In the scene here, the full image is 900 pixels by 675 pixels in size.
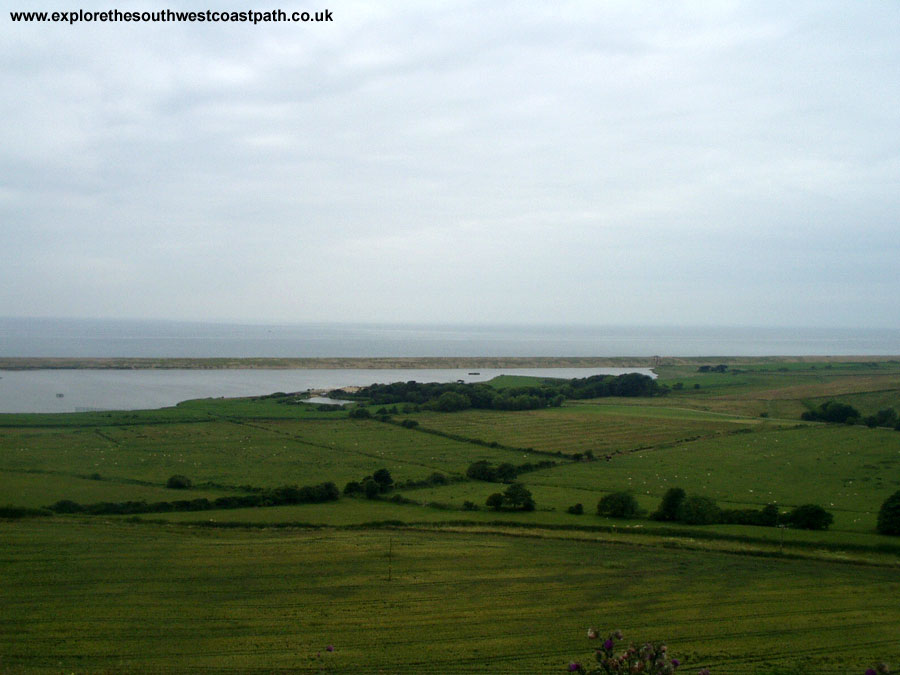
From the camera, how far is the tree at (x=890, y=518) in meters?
24.3

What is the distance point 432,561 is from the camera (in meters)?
21.8

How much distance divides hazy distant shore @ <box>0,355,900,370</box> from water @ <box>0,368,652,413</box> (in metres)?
2.98

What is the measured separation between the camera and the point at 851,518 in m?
26.7

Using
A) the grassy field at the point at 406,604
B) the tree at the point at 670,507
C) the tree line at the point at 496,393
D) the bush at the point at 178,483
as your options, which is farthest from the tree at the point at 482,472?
the tree line at the point at 496,393

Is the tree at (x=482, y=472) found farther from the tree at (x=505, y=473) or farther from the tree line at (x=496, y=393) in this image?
the tree line at (x=496, y=393)

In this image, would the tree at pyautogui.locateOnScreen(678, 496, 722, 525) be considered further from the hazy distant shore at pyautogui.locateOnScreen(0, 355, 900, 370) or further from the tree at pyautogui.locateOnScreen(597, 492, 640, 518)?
the hazy distant shore at pyautogui.locateOnScreen(0, 355, 900, 370)

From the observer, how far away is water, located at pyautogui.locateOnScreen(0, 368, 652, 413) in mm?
66444

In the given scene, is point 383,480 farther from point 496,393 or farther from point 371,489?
point 496,393

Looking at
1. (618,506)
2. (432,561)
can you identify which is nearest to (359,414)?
(618,506)

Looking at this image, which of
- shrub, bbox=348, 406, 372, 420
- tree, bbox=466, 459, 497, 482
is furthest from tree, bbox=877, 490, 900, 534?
shrub, bbox=348, 406, 372, 420

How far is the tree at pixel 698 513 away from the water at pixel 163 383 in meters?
52.5

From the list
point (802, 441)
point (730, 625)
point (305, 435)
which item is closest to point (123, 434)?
point (305, 435)

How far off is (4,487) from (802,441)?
4431 centimetres

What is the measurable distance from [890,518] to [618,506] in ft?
31.5
